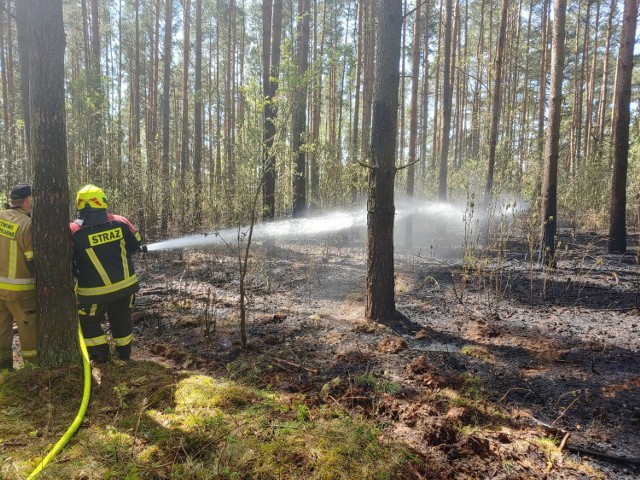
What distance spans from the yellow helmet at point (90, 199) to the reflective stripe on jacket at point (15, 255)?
42 centimetres

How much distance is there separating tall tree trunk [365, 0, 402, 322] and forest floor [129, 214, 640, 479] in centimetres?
85

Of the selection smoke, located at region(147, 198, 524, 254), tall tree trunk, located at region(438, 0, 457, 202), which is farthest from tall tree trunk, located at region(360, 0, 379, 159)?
smoke, located at region(147, 198, 524, 254)

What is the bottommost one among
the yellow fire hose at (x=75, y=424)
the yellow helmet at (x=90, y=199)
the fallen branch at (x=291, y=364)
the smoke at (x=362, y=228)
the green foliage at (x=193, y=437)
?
the fallen branch at (x=291, y=364)

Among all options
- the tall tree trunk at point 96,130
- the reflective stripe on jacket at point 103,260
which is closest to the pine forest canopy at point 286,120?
the tall tree trunk at point 96,130

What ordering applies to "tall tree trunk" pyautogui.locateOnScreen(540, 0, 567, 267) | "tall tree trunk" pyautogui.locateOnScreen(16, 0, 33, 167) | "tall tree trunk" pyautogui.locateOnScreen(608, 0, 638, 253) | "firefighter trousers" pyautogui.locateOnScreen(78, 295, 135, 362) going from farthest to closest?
1. "tall tree trunk" pyautogui.locateOnScreen(608, 0, 638, 253)
2. "tall tree trunk" pyautogui.locateOnScreen(540, 0, 567, 267)
3. "firefighter trousers" pyautogui.locateOnScreen(78, 295, 135, 362)
4. "tall tree trunk" pyautogui.locateOnScreen(16, 0, 33, 167)

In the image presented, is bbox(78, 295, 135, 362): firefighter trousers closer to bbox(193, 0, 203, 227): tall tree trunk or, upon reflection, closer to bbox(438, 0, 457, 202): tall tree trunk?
bbox(193, 0, 203, 227): tall tree trunk

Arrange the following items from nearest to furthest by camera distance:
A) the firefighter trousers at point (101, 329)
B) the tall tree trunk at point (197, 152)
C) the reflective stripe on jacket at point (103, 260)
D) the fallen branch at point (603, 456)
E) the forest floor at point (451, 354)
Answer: the fallen branch at point (603, 456)
the forest floor at point (451, 354)
the reflective stripe on jacket at point (103, 260)
the firefighter trousers at point (101, 329)
the tall tree trunk at point (197, 152)

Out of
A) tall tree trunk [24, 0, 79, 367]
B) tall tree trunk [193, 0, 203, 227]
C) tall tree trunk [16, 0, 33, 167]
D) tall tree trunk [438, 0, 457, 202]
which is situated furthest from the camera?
tall tree trunk [193, 0, 203, 227]

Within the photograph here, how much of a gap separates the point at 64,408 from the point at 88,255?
4.35 feet

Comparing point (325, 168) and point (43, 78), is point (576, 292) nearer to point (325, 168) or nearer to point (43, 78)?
point (325, 168)

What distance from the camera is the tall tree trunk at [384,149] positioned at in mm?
4918

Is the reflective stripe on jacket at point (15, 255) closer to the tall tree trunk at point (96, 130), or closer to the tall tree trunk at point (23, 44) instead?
the tall tree trunk at point (23, 44)

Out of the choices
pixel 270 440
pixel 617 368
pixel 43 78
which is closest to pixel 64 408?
pixel 270 440

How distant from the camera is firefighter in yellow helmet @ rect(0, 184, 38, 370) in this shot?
11.0ft
